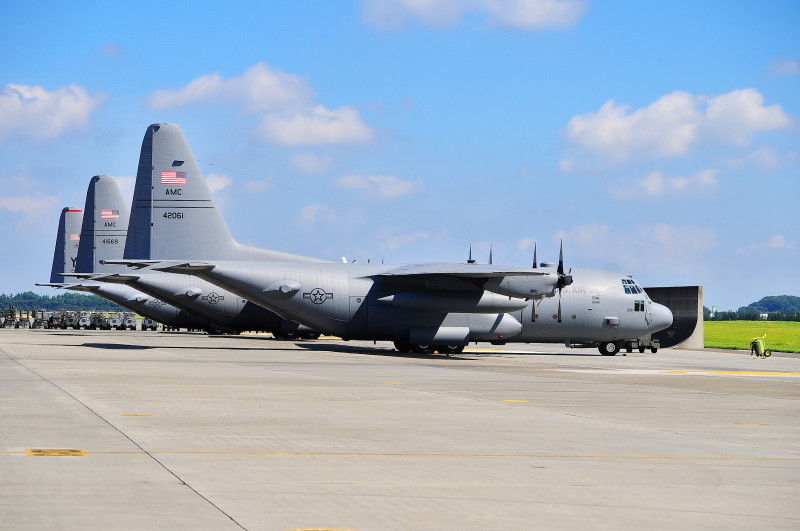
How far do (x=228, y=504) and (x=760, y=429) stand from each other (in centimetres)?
1147

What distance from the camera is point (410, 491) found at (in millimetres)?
10055

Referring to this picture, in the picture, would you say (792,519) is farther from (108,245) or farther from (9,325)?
(9,325)

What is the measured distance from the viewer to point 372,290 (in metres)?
47.5

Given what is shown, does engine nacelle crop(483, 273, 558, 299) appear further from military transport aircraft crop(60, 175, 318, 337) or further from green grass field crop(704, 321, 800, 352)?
green grass field crop(704, 321, 800, 352)

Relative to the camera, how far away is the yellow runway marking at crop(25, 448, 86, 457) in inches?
468

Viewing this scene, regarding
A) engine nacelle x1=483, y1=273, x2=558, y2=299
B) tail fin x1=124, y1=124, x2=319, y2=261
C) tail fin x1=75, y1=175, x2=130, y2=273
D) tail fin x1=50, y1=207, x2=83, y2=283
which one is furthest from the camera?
tail fin x1=50, y1=207, x2=83, y2=283

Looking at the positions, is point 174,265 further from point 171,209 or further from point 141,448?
point 141,448

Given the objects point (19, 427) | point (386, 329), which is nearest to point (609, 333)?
point (386, 329)

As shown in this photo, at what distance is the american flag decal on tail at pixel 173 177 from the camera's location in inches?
1891

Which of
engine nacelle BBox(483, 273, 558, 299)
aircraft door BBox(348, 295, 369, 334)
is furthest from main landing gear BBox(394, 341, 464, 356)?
engine nacelle BBox(483, 273, 558, 299)

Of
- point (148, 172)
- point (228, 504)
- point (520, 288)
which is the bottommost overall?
point (228, 504)

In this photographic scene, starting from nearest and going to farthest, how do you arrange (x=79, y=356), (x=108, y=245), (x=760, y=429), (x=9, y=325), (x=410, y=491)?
(x=410, y=491) → (x=760, y=429) → (x=79, y=356) → (x=108, y=245) → (x=9, y=325)

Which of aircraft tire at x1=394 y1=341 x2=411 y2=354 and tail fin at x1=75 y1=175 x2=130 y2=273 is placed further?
tail fin at x1=75 y1=175 x2=130 y2=273

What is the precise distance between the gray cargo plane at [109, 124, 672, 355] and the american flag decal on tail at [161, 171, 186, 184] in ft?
0.17
